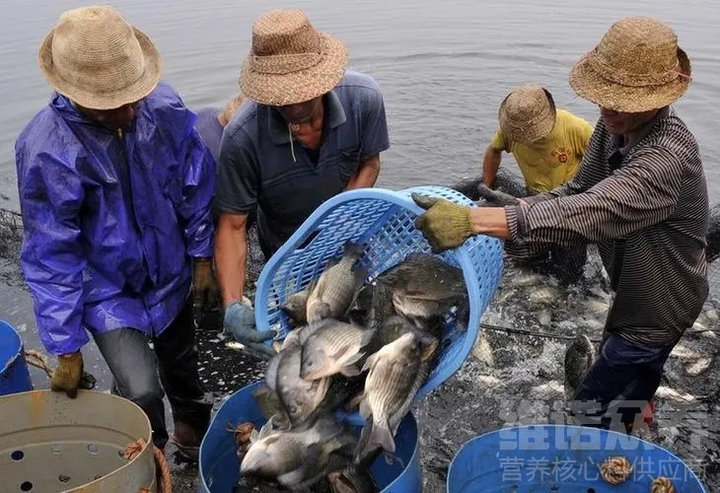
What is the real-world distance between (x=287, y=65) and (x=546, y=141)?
3.15m

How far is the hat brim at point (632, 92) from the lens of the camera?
9.91 feet

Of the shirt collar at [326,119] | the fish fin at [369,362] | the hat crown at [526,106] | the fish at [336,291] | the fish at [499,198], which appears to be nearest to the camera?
the fish fin at [369,362]

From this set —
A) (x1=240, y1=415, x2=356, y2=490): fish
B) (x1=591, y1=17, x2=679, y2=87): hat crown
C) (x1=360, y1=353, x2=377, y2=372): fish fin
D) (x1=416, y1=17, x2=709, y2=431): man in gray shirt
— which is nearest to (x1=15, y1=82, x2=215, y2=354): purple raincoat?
(x1=240, y1=415, x2=356, y2=490): fish

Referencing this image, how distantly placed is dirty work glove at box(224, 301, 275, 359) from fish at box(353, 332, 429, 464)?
596mm

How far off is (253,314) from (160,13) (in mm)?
15588

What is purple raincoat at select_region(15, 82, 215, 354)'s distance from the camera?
314 cm

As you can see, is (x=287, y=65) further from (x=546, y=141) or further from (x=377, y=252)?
(x=546, y=141)

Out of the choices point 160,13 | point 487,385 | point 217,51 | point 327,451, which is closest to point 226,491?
point 327,451

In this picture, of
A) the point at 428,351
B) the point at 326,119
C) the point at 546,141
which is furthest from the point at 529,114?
the point at 428,351

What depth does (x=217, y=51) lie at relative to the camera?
14289 millimetres

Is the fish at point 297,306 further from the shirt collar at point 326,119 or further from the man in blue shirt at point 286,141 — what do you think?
the shirt collar at point 326,119

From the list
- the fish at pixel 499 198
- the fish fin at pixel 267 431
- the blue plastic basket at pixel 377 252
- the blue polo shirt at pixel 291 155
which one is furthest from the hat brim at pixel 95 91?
the fish at pixel 499 198

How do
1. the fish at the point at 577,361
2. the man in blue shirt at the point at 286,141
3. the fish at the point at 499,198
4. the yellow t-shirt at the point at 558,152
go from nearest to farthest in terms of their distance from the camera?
the man in blue shirt at the point at 286,141 → the fish at the point at 499,198 → the fish at the point at 577,361 → the yellow t-shirt at the point at 558,152

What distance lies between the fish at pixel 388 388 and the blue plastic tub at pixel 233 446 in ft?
0.84
